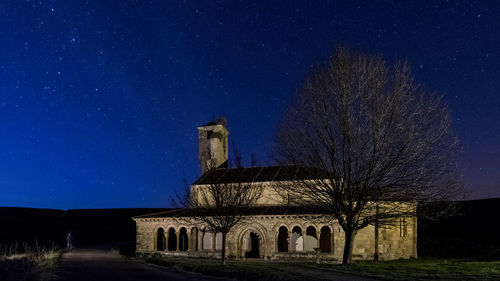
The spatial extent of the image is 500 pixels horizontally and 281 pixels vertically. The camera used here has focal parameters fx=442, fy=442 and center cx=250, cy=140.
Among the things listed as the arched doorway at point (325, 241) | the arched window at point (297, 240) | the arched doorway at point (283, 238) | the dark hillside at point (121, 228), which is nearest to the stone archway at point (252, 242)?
the arched doorway at point (283, 238)

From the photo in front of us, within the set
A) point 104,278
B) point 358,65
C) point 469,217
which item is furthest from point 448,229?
point 104,278

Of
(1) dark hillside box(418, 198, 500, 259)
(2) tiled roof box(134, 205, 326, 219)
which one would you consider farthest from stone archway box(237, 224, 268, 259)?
(1) dark hillside box(418, 198, 500, 259)

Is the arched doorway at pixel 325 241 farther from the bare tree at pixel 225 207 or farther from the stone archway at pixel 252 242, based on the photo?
the bare tree at pixel 225 207

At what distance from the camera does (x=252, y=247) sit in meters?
36.0

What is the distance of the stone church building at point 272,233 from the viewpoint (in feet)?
96.4

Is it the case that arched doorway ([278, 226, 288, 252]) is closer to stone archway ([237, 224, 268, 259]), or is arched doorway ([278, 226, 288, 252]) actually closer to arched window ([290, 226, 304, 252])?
arched window ([290, 226, 304, 252])

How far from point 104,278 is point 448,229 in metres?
47.7

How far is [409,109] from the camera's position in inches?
835

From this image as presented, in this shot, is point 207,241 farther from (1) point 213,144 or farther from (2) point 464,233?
(2) point 464,233

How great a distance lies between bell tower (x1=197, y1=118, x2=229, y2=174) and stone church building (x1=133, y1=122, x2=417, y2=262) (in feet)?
13.5

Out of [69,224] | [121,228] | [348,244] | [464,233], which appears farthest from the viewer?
[69,224]

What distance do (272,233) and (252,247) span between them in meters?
6.31

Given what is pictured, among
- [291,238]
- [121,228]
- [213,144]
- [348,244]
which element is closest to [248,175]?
[291,238]

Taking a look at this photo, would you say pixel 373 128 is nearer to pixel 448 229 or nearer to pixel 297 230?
pixel 297 230
